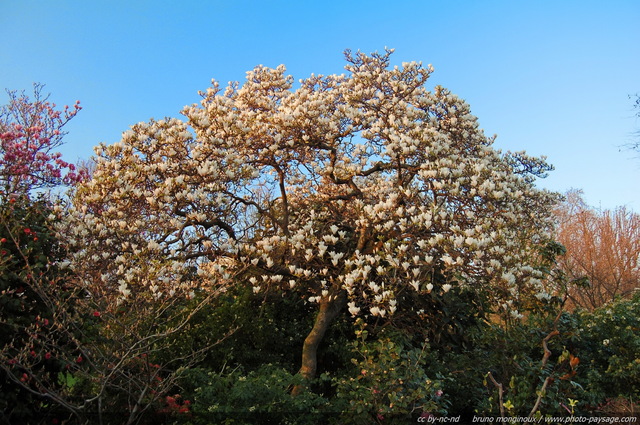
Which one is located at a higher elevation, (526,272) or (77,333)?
(526,272)

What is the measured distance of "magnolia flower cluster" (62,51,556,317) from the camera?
6.89 metres

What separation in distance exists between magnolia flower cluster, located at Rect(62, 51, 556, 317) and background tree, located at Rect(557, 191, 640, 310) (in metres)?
11.4

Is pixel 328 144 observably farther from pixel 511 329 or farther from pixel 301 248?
pixel 511 329

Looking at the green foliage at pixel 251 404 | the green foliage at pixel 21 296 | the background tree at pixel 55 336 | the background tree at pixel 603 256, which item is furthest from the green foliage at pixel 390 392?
the background tree at pixel 603 256

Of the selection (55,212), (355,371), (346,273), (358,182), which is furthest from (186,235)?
(358,182)

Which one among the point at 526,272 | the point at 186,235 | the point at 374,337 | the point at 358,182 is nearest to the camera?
the point at 526,272

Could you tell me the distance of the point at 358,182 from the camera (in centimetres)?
1084

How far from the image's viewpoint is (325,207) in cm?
927

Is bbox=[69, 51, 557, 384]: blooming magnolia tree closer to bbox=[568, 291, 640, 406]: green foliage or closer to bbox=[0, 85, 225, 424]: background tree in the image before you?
bbox=[0, 85, 225, 424]: background tree

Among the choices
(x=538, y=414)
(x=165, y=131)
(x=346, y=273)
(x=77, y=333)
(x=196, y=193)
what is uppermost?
(x=165, y=131)

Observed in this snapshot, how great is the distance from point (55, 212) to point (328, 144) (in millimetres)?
4435

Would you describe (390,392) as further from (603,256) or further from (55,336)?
(603,256)

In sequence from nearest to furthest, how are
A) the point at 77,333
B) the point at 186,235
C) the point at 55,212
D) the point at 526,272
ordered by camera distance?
the point at 77,333 → the point at 55,212 → the point at 526,272 → the point at 186,235

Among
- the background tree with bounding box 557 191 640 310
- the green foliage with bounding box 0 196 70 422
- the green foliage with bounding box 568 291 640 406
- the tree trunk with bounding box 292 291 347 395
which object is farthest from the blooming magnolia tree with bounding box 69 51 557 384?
the background tree with bounding box 557 191 640 310
